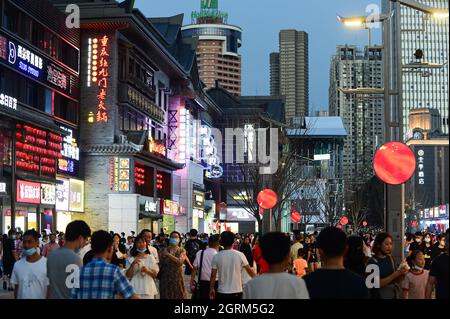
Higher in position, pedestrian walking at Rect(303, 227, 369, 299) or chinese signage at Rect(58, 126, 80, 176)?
chinese signage at Rect(58, 126, 80, 176)

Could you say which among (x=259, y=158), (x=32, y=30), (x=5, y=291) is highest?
(x=32, y=30)

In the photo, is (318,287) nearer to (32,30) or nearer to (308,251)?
(308,251)

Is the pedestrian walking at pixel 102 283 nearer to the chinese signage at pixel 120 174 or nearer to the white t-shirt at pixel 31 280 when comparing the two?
the white t-shirt at pixel 31 280

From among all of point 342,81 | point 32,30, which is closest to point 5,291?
point 32,30

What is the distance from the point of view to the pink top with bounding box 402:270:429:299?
33.9ft

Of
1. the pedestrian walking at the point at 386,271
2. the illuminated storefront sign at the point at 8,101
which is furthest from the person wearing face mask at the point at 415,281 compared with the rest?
the illuminated storefront sign at the point at 8,101

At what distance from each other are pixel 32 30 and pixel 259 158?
1574cm

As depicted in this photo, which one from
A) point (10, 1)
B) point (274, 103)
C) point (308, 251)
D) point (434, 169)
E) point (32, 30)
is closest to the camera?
point (308, 251)

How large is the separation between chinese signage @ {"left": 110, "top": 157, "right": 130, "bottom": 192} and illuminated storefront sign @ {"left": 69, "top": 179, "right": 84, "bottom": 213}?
1.77 meters

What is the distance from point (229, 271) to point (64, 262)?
379 cm

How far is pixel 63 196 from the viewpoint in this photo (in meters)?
42.9

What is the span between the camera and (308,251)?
2003cm

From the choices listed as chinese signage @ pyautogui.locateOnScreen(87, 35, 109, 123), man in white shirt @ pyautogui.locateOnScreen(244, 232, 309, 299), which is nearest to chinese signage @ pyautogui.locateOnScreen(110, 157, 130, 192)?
chinese signage @ pyautogui.locateOnScreen(87, 35, 109, 123)

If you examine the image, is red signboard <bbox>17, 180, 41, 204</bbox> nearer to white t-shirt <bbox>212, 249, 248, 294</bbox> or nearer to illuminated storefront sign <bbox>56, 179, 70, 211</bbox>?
illuminated storefront sign <bbox>56, 179, 70, 211</bbox>
